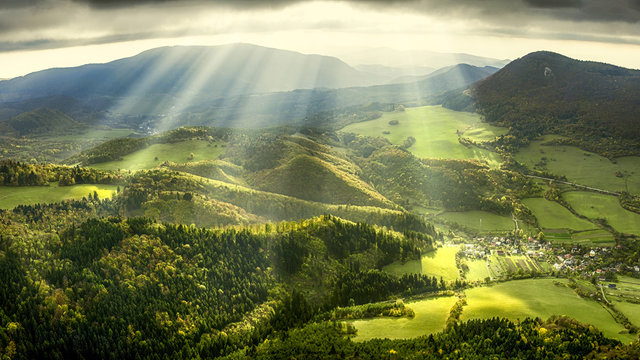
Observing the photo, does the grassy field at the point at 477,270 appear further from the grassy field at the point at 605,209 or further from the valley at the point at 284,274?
the grassy field at the point at 605,209

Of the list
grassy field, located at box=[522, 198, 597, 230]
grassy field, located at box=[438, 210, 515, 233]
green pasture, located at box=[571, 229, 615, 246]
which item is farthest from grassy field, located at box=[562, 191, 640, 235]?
grassy field, located at box=[438, 210, 515, 233]

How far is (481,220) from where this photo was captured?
176875 mm

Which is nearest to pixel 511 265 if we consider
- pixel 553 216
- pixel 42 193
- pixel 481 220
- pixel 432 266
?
pixel 432 266

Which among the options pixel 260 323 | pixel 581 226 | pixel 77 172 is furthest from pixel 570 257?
pixel 77 172

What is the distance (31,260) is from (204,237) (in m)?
43.5

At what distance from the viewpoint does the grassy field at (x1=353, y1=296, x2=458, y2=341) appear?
81169 millimetres

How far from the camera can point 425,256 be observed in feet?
456

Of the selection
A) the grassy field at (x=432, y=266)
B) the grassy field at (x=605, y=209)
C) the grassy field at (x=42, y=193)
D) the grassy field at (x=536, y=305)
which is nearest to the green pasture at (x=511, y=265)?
the grassy field at (x=432, y=266)

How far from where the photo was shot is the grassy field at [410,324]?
8117cm

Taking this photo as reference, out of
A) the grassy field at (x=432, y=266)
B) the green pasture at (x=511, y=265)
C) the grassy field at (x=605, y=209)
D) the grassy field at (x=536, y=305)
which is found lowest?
the grassy field at (x=432, y=266)

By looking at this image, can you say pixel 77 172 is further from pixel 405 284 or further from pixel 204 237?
pixel 405 284

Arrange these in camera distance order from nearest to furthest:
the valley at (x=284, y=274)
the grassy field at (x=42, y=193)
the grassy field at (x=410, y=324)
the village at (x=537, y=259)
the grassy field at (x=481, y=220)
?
the valley at (x=284, y=274) < the grassy field at (x=410, y=324) < the village at (x=537, y=259) < the grassy field at (x=42, y=193) < the grassy field at (x=481, y=220)

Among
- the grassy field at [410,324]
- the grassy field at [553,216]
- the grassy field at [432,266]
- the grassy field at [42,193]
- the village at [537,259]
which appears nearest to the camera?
the grassy field at [410,324]

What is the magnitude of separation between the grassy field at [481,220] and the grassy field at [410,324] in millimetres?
83454
